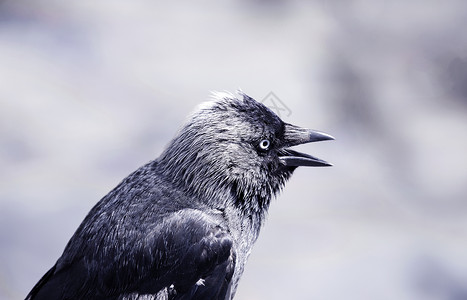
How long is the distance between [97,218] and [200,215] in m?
0.62

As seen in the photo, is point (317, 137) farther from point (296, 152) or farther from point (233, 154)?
point (233, 154)

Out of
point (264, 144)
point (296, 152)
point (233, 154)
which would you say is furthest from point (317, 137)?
point (233, 154)

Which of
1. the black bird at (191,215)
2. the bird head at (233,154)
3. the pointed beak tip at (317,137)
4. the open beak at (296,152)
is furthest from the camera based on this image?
the pointed beak tip at (317,137)

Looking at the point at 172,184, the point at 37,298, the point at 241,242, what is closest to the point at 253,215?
the point at 241,242

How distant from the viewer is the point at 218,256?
14.2ft

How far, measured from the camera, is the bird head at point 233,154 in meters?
4.53

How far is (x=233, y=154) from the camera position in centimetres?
453

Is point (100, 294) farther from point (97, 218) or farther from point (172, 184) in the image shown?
point (172, 184)

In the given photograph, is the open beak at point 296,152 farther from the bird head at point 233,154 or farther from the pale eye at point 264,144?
the pale eye at point 264,144

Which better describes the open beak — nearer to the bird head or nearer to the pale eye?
the bird head

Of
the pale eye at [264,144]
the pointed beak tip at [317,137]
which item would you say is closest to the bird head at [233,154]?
the pale eye at [264,144]

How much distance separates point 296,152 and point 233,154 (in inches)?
18.8

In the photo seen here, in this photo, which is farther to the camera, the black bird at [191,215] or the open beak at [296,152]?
the open beak at [296,152]

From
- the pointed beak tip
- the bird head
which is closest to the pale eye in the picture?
the bird head
